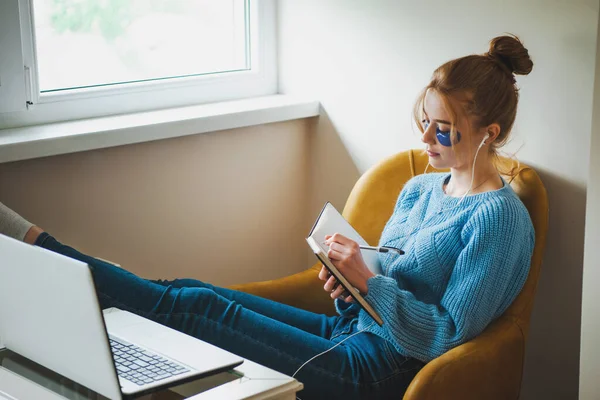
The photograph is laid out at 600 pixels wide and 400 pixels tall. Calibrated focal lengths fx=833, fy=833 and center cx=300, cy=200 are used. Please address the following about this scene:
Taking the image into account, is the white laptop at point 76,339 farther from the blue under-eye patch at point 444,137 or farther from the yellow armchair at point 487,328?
the blue under-eye patch at point 444,137

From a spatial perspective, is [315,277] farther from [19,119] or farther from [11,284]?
[11,284]

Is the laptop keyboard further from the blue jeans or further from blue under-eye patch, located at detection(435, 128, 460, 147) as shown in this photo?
blue under-eye patch, located at detection(435, 128, 460, 147)

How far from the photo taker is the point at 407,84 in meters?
2.39

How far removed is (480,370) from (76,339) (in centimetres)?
87

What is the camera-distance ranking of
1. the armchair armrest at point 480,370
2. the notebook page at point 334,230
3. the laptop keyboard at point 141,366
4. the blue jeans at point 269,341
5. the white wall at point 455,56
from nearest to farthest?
the laptop keyboard at point 141,366, the armchair armrest at point 480,370, the blue jeans at point 269,341, the notebook page at point 334,230, the white wall at point 455,56

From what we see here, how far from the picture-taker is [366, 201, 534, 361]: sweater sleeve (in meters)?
1.76

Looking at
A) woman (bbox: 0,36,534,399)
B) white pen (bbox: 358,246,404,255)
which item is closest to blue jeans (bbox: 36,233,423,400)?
woman (bbox: 0,36,534,399)

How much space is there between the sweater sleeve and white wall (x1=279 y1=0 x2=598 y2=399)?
1.00 feet

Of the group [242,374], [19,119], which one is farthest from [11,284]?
[19,119]

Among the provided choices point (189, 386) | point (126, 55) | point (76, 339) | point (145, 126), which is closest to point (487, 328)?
point (189, 386)

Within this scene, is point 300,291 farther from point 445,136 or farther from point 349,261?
point 445,136

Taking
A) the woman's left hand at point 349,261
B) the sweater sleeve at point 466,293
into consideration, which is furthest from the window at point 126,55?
the sweater sleeve at point 466,293

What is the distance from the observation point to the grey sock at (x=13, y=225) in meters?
1.94

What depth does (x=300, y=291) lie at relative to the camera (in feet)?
7.28
